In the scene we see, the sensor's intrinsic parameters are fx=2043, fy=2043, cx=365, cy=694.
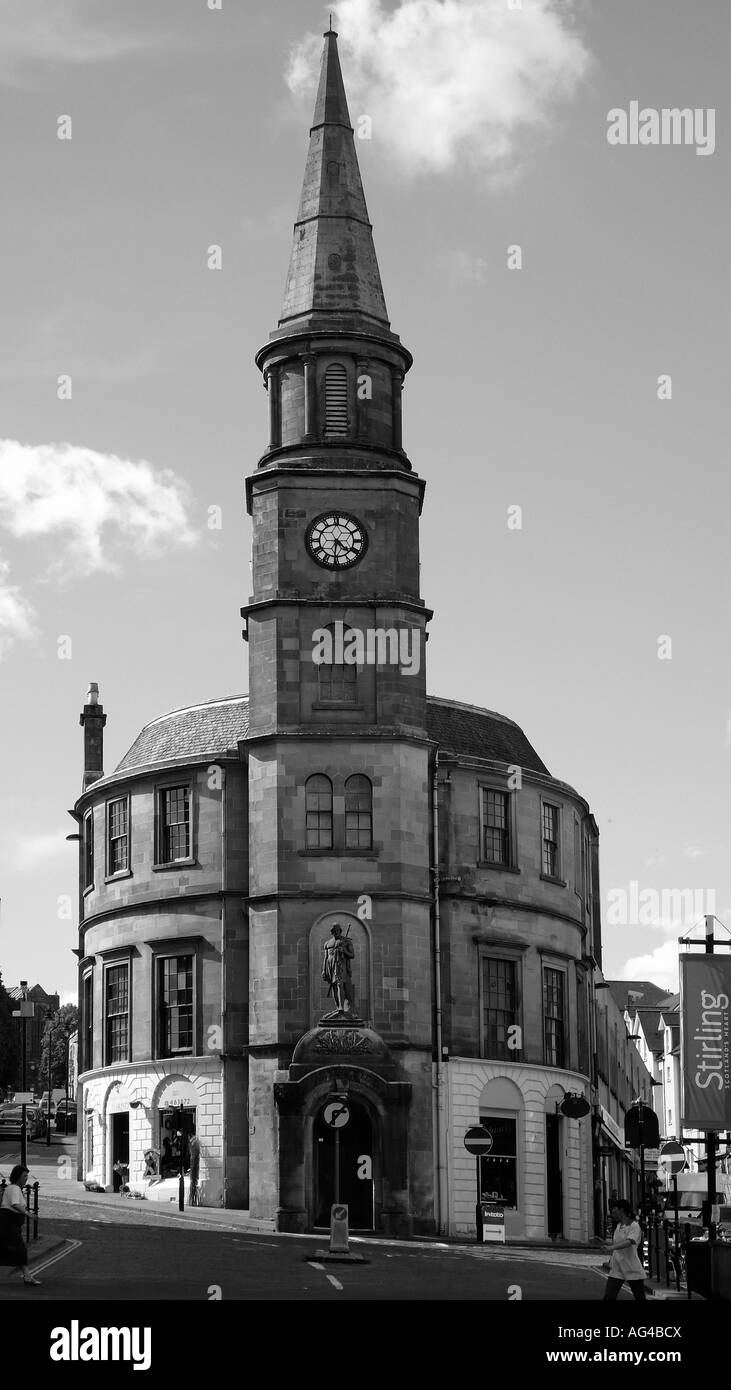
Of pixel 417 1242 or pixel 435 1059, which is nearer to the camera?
pixel 417 1242

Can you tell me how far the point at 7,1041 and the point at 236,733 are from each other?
61153 millimetres

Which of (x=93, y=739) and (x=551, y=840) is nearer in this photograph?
(x=551, y=840)

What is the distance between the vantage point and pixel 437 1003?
5741 cm

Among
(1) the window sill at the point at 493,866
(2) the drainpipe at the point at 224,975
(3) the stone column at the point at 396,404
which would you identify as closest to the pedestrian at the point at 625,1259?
(2) the drainpipe at the point at 224,975

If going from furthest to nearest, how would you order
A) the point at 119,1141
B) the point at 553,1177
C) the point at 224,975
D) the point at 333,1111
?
1. the point at 119,1141
2. the point at 553,1177
3. the point at 224,975
4. the point at 333,1111

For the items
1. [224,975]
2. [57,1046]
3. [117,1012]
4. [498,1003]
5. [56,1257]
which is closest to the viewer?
[56,1257]

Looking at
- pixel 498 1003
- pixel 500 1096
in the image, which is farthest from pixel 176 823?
pixel 500 1096

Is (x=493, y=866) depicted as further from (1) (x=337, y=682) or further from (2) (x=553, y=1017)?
(1) (x=337, y=682)

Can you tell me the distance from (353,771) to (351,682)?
270 cm

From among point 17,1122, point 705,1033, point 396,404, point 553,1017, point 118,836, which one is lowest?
point 17,1122

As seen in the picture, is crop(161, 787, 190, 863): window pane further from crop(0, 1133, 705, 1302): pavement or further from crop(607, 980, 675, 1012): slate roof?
crop(607, 980, 675, 1012): slate roof

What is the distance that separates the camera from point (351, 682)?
5794 cm
